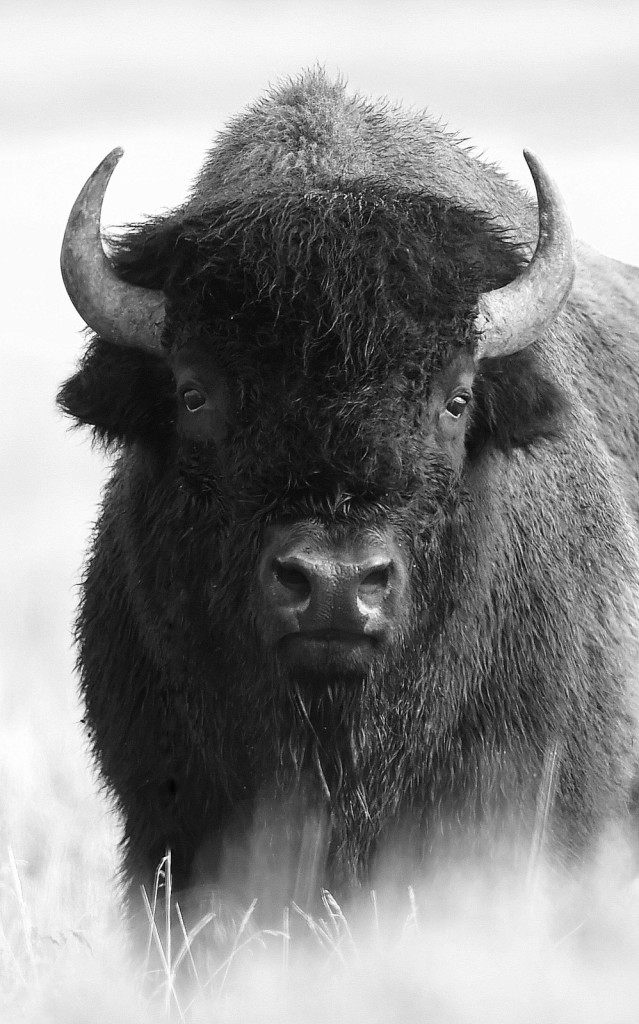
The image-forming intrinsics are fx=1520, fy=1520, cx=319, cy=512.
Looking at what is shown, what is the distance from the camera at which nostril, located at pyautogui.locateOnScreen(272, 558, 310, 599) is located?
4.71m

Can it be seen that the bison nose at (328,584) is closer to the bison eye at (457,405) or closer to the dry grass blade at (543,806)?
the bison eye at (457,405)

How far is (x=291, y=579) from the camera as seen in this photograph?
15.5ft

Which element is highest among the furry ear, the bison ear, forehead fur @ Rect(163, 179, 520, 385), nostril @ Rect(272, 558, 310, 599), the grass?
forehead fur @ Rect(163, 179, 520, 385)

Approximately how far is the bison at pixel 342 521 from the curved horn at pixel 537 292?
0.01 meters

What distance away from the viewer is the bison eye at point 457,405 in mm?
5340

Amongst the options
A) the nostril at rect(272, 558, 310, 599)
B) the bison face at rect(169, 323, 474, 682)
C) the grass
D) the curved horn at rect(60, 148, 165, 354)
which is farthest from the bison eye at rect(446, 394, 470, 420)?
the grass

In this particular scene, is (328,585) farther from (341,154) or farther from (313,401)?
(341,154)

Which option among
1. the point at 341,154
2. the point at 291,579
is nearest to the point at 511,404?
the point at 341,154

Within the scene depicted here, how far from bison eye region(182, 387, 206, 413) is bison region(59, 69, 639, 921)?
0.01 m

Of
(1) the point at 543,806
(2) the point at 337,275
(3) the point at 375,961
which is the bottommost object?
(3) the point at 375,961

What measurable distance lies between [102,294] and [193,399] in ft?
1.74

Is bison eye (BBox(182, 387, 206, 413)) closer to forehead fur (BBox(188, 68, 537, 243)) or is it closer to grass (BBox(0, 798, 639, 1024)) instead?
forehead fur (BBox(188, 68, 537, 243))

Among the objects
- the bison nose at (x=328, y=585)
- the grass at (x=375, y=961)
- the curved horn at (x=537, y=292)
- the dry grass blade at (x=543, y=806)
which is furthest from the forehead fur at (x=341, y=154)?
the grass at (x=375, y=961)

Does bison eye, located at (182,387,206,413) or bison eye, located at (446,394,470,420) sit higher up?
bison eye, located at (446,394,470,420)
